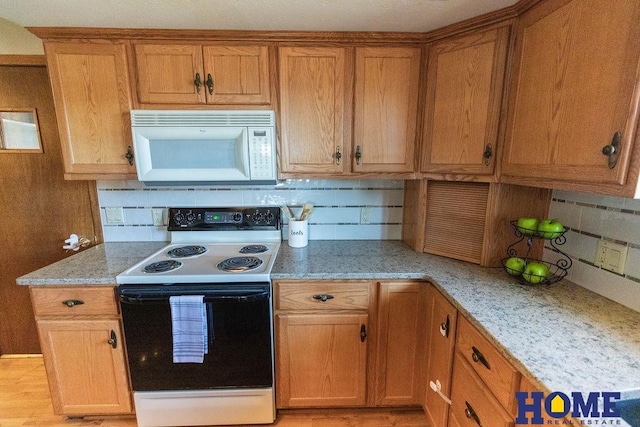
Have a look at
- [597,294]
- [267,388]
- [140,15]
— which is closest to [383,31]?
[140,15]

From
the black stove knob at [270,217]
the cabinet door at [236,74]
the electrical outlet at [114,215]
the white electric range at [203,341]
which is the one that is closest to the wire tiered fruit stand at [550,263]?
the white electric range at [203,341]

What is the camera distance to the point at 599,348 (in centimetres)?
83

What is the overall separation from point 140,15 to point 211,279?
50.5 inches

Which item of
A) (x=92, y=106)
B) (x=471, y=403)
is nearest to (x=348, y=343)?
(x=471, y=403)

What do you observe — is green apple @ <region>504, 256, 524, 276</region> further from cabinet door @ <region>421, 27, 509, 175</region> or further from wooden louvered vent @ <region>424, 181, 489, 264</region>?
cabinet door @ <region>421, 27, 509, 175</region>

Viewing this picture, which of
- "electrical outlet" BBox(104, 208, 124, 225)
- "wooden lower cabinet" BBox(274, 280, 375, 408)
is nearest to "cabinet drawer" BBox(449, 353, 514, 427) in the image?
"wooden lower cabinet" BBox(274, 280, 375, 408)

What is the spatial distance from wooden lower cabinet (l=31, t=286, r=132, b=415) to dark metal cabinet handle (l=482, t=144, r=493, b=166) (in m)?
1.93

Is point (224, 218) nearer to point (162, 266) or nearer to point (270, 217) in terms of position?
point (270, 217)

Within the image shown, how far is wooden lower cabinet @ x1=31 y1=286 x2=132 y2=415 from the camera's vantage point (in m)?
1.39

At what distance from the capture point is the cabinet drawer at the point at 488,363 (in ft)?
2.77

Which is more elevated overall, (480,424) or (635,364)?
(635,364)

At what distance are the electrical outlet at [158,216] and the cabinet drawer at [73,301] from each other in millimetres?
639

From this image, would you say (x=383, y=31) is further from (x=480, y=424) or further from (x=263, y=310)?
(x=480, y=424)

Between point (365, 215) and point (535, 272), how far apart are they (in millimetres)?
997
